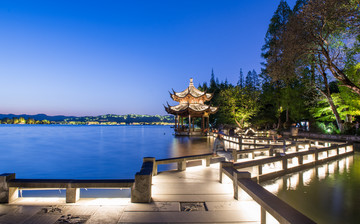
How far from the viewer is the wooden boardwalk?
12.2 ft

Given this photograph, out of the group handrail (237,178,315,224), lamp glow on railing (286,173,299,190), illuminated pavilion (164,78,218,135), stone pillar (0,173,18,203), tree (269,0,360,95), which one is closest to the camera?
handrail (237,178,315,224)

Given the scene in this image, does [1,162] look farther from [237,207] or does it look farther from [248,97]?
[248,97]

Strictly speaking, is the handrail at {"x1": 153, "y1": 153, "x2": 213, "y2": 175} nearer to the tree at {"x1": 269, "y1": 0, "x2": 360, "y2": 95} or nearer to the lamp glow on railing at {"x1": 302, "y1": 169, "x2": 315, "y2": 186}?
the lamp glow on railing at {"x1": 302, "y1": 169, "x2": 315, "y2": 186}

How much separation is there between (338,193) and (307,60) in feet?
52.2

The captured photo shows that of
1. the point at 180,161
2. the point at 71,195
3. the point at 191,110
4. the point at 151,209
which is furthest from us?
the point at 191,110

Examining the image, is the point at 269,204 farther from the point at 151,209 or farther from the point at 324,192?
the point at 324,192

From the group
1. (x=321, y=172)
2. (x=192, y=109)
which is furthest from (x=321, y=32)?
(x=192, y=109)

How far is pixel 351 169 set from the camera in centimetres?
1040

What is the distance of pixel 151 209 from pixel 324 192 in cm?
662

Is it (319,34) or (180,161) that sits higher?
(319,34)

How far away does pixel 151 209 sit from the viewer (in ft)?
13.7

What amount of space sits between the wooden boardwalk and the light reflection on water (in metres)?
2.68

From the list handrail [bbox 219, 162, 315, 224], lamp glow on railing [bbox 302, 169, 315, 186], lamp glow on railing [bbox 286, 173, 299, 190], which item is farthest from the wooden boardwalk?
lamp glow on railing [bbox 302, 169, 315, 186]

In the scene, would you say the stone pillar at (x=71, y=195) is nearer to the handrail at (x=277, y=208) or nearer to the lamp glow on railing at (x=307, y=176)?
the handrail at (x=277, y=208)
